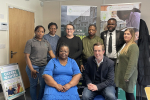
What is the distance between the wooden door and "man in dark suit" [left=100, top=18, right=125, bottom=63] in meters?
2.07

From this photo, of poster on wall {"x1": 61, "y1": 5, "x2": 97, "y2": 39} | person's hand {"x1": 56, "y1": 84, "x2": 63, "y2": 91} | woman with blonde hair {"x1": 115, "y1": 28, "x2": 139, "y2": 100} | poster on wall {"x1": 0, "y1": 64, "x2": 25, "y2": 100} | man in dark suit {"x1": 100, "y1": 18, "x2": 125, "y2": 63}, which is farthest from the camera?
poster on wall {"x1": 61, "y1": 5, "x2": 97, "y2": 39}

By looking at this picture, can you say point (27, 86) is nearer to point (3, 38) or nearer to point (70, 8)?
point (3, 38)

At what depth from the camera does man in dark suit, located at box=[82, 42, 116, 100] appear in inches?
77.4

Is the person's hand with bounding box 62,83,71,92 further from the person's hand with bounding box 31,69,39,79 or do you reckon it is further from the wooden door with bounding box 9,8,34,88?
the wooden door with bounding box 9,8,34,88

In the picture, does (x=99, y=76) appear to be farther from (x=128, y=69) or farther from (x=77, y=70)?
(x=128, y=69)

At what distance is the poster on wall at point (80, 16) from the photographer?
3244 millimetres

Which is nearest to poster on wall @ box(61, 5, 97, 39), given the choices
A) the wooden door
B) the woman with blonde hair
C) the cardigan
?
the wooden door

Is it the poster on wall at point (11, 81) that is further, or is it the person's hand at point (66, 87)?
the poster on wall at point (11, 81)

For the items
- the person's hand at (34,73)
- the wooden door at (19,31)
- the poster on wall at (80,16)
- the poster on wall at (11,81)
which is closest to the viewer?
the person's hand at (34,73)

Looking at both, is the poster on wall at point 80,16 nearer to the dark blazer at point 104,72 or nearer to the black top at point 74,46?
the black top at point 74,46

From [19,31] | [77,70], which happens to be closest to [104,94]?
[77,70]

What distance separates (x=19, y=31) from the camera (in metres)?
3.29

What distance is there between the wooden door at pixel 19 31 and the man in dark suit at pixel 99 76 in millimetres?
1965

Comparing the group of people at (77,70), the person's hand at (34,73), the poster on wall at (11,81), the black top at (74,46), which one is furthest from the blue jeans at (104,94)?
the poster on wall at (11,81)
